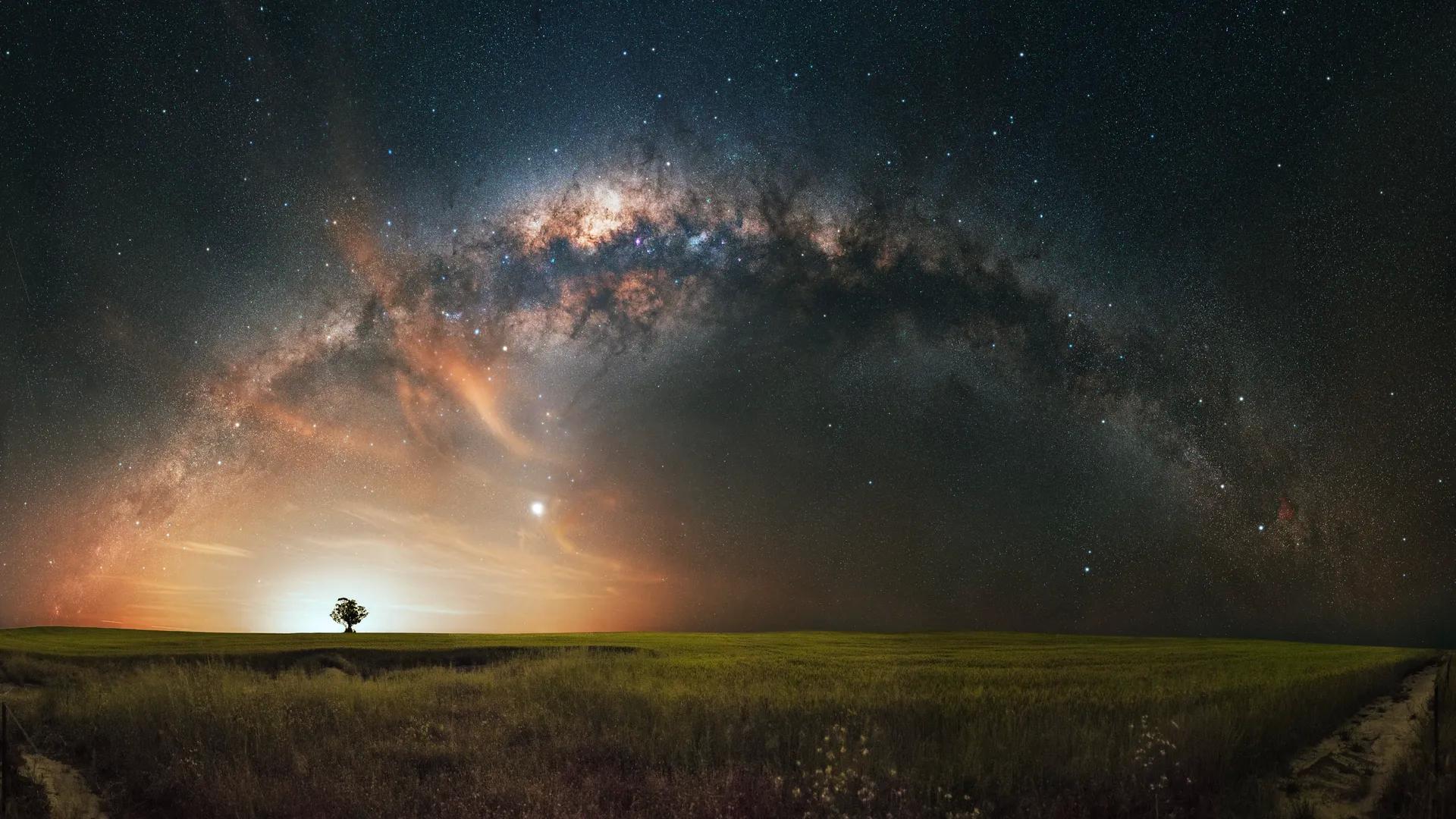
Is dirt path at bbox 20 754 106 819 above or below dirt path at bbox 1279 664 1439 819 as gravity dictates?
above

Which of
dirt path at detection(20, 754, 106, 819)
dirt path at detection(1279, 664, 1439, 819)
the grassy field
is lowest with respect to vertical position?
dirt path at detection(1279, 664, 1439, 819)

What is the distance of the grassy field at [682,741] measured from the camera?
8.89 metres

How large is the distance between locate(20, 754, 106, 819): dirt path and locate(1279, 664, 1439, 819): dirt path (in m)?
13.1

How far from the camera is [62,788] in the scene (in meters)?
11.2

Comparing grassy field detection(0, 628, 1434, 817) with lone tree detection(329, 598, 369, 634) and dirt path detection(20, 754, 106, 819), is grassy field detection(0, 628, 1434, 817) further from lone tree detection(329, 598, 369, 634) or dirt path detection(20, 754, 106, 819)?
lone tree detection(329, 598, 369, 634)

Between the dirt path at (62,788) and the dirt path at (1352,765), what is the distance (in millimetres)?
13052

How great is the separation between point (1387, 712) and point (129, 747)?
22.3 metres

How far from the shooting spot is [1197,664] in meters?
31.5

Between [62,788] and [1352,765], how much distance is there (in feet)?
55.0

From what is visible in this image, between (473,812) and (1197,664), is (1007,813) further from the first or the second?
(1197,664)

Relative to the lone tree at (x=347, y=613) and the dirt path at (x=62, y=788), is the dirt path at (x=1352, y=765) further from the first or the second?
the lone tree at (x=347, y=613)

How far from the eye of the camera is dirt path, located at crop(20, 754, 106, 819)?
9.84 meters

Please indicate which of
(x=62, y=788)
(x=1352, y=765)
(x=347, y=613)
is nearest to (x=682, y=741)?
(x=62, y=788)

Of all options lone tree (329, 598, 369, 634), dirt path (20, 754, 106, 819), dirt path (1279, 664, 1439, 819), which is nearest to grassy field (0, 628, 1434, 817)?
dirt path (20, 754, 106, 819)
